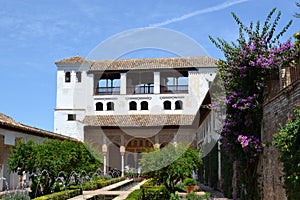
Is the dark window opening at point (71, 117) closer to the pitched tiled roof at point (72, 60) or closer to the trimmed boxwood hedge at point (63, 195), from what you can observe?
the pitched tiled roof at point (72, 60)

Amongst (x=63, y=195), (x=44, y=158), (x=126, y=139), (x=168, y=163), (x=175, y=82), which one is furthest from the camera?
(x=175, y=82)

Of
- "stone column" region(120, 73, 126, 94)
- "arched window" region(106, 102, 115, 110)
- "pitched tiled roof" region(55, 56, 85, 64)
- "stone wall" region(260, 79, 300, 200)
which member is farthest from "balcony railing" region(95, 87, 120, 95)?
"stone wall" region(260, 79, 300, 200)

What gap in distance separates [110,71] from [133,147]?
725cm

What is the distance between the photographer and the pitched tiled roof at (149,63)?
36.1 m

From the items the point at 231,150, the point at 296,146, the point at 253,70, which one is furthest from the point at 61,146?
the point at 296,146

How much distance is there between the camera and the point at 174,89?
37312 millimetres

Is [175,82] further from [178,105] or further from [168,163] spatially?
[168,163]

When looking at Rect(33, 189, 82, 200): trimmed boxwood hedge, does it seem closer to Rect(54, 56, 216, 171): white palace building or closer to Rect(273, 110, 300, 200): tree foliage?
Rect(273, 110, 300, 200): tree foliage

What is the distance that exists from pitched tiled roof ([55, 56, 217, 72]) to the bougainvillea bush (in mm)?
24530

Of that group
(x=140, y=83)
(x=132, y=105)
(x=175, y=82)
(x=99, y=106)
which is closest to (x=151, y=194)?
(x=132, y=105)

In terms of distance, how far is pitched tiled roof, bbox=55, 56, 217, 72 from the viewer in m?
36.1

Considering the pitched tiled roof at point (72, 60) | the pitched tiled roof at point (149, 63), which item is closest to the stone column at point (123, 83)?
the pitched tiled roof at point (149, 63)

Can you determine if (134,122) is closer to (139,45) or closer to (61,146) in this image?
(139,45)

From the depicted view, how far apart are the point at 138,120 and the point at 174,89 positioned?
483 centimetres
